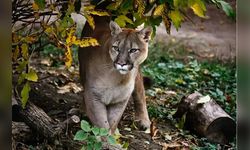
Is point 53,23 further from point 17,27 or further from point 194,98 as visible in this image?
point 194,98

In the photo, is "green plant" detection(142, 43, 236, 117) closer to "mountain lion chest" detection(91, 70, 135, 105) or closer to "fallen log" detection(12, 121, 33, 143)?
"mountain lion chest" detection(91, 70, 135, 105)

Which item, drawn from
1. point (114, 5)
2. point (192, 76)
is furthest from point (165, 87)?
point (114, 5)

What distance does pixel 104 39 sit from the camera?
141 inches

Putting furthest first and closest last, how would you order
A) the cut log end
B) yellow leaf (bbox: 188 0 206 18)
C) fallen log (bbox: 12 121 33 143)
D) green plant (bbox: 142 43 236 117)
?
green plant (bbox: 142 43 236 117) → the cut log end → fallen log (bbox: 12 121 33 143) → yellow leaf (bbox: 188 0 206 18)

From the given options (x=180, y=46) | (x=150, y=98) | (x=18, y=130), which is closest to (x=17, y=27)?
(x=18, y=130)

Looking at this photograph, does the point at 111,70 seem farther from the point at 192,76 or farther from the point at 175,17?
the point at 192,76

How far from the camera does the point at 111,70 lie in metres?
3.58

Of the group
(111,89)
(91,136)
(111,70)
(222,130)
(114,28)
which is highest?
(114,28)

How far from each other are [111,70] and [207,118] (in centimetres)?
75

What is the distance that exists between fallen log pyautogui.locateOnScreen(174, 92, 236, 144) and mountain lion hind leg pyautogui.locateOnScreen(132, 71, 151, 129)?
0.87 ft

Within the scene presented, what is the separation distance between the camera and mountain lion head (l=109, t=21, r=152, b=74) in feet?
11.3

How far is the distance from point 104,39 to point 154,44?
2002mm

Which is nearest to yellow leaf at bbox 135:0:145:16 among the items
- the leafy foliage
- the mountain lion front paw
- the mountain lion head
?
the leafy foliage

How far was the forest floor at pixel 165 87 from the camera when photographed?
12.1 ft
